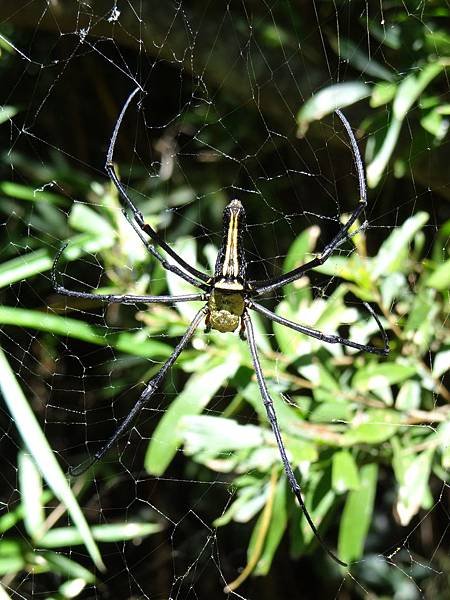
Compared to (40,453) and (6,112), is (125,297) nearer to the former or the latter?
(40,453)

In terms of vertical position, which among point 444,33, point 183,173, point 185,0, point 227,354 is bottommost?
point 227,354

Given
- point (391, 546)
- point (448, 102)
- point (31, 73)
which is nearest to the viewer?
point (448, 102)

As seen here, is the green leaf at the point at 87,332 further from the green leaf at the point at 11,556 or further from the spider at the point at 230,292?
the green leaf at the point at 11,556

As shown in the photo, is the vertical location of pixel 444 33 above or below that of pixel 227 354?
above

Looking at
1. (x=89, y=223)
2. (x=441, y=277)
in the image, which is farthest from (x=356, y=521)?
(x=89, y=223)

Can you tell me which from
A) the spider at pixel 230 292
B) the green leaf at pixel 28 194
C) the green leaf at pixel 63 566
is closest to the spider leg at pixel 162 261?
the spider at pixel 230 292

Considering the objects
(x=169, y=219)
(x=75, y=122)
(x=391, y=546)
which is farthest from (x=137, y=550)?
(x=75, y=122)

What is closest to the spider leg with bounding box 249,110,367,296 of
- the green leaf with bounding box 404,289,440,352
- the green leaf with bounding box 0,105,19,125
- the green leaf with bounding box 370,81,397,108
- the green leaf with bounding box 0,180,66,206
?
the green leaf with bounding box 370,81,397,108

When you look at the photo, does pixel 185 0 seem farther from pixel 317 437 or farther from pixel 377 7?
pixel 317 437
